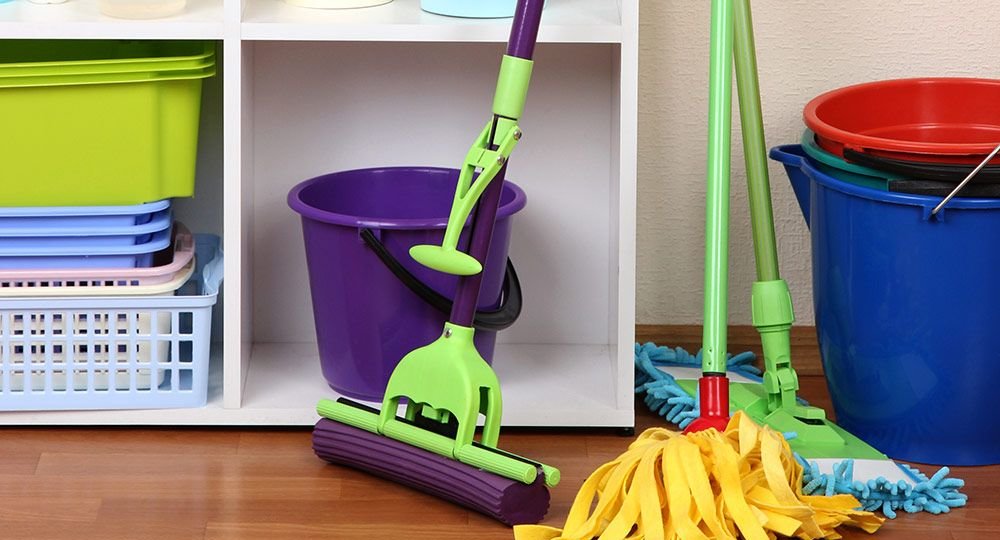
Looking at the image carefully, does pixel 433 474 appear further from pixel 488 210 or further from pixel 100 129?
pixel 100 129

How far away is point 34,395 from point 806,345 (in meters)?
1.00

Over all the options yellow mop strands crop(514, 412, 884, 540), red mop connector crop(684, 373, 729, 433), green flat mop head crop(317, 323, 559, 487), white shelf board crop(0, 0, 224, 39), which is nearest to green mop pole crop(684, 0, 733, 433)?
red mop connector crop(684, 373, 729, 433)

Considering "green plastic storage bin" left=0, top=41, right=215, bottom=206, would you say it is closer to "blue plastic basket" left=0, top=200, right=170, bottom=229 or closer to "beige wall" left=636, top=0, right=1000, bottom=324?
"blue plastic basket" left=0, top=200, right=170, bottom=229

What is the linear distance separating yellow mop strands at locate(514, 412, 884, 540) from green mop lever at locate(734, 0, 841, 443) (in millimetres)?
243

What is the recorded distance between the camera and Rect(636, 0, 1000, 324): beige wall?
5.89 ft

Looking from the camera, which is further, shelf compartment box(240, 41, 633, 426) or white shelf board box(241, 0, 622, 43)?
shelf compartment box(240, 41, 633, 426)

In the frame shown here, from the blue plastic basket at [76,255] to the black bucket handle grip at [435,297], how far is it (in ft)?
0.87

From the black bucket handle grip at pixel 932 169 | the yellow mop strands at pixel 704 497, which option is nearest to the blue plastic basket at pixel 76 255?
the yellow mop strands at pixel 704 497

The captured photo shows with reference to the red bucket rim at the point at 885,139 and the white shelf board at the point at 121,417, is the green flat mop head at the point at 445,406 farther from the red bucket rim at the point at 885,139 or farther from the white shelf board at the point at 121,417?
the red bucket rim at the point at 885,139

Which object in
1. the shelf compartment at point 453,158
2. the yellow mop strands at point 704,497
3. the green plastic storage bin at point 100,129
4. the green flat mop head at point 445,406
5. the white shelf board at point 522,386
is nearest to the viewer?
the yellow mop strands at point 704,497

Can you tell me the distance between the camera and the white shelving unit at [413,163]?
1.61 m

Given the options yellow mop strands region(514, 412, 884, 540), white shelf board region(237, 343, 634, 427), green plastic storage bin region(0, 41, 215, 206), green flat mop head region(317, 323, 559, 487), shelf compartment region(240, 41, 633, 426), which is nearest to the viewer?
yellow mop strands region(514, 412, 884, 540)

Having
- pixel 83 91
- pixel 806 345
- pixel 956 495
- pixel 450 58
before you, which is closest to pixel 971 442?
pixel 956 495

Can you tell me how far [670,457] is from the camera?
52.2 inches
